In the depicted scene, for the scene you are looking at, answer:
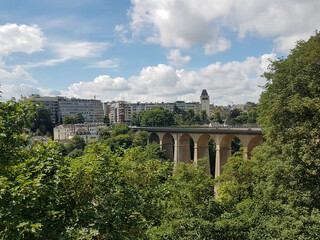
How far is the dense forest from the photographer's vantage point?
25.7 ft

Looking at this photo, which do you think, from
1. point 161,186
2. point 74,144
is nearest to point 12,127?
point 161,186

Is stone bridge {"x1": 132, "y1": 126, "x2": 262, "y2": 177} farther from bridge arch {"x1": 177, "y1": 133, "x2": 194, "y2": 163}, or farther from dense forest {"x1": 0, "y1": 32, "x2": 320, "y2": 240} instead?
dense forest {"x1": 0, "y1": 32, "x2": 320, "y2": 240}

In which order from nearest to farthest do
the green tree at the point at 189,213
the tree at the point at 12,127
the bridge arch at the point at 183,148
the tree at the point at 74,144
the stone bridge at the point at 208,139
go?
the tree at the point at 12,127
the green tree at the point at 189,213
the stone bridge at the point at 208,139
the bridge arch at the point at 183,148
the tree at the point at 74,144

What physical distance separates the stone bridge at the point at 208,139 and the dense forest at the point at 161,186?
11.0 metres

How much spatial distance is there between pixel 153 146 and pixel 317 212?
4381 cm

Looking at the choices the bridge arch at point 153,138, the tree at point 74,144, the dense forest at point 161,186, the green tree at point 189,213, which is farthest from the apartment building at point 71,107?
the dense forest at point 161,186

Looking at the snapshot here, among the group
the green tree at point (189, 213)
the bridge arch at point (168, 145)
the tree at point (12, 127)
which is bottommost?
the bridge arch at point (168, 145)

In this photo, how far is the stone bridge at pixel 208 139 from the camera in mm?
37938

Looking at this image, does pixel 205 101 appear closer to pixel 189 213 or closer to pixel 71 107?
pixel 71 107

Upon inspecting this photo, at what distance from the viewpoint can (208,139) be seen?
49719 mm

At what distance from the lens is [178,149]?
5606 centimetres

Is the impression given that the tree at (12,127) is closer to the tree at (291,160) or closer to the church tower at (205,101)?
the tree at (291,160)

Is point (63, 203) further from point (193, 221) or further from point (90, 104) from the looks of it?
point (90, 104)

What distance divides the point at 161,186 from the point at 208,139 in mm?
38629
